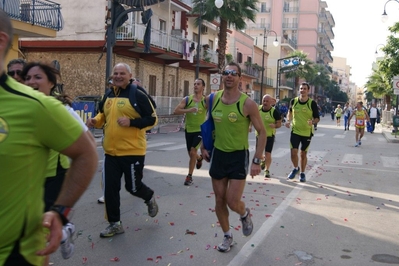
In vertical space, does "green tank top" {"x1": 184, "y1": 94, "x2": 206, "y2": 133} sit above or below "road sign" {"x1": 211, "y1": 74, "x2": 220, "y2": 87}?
below

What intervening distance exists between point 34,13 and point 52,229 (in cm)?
1929

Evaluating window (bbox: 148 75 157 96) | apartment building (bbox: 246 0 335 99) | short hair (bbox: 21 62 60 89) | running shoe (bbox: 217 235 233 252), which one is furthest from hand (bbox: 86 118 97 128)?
apartment building (bbox: 246 0 335 99)

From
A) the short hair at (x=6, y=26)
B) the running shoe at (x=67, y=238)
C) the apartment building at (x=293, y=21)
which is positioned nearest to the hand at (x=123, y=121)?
the running shoe at (x=67, y=238)

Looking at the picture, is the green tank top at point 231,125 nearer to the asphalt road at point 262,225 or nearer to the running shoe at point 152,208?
the asphalt road at point 262,225

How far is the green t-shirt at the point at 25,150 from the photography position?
1.99 metres

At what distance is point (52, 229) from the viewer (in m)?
2.14

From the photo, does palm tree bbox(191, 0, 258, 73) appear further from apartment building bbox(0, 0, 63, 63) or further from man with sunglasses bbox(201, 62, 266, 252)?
man with sunglasses bbox(201, 62, 266, 252)

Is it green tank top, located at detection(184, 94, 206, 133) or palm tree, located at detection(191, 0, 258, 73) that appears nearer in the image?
green tank top, located at detection(184, 94, 206, 133)

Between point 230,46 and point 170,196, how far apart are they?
47572mm

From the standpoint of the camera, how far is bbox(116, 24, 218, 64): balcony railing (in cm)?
2623

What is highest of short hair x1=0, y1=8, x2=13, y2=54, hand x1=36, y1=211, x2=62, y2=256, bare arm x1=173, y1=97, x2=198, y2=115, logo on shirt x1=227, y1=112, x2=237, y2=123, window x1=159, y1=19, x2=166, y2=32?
window x1=159, y1=19, x2=166, y2=32

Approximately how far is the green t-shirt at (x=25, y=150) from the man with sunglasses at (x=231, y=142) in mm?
3246

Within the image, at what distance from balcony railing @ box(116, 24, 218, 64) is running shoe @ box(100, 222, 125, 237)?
21224 mm

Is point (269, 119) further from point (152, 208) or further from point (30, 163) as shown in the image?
point (30, 163)
